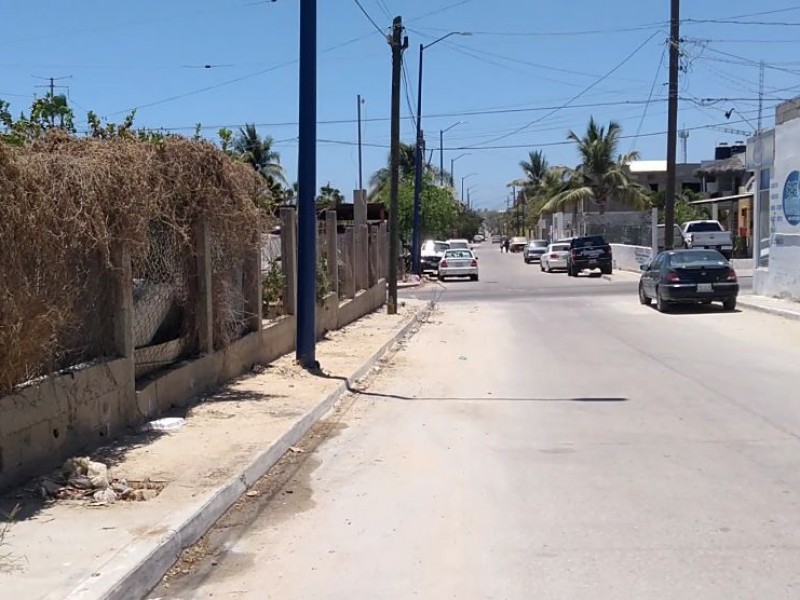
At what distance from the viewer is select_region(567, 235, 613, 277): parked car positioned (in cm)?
4531

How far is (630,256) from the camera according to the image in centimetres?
5128

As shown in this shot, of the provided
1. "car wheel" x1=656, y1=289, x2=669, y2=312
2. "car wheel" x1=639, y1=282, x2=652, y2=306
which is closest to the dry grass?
"car wheel" x1=656, y1=289, x2=669, y2=312

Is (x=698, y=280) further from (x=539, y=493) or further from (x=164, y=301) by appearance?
(x=539, y=493)

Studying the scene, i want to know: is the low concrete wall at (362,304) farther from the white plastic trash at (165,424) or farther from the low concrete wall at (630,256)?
the low concrete wall at (630,256)

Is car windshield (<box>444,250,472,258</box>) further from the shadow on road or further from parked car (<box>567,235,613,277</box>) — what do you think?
the shadow on road

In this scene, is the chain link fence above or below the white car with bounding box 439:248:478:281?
above

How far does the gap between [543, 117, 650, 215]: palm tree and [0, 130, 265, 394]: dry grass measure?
5898 centimetres

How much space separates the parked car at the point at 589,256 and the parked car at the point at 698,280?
21907mm

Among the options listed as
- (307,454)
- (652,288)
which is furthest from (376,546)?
(652,288)

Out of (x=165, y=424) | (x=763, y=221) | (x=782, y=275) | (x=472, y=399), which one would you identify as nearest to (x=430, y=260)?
(x=763, y=221)

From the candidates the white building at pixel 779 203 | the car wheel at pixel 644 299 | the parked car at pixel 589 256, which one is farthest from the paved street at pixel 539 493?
the parked car at pixel 589 256

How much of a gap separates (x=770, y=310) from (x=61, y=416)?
1847 centimetres

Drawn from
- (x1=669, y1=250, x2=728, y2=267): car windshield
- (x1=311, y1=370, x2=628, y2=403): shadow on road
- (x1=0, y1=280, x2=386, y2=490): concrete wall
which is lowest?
(x1=311, y1=370, x2=628, y2=403): shadow on road

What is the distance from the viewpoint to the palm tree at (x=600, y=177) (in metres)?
66.4
